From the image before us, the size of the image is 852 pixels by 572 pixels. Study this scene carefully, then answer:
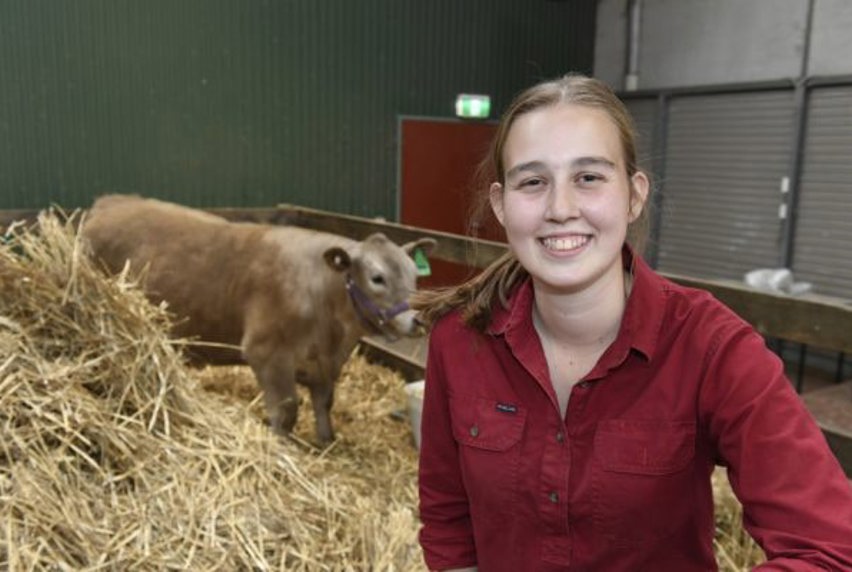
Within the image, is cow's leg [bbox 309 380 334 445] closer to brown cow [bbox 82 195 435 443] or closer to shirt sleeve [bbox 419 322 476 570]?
brown cow [bbox 82 195 435 443]

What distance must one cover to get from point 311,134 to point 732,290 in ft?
17.4

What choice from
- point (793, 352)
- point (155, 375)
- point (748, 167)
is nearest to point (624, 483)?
point (155, 375)

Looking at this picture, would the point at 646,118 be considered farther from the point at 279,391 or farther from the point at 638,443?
the point at 638,443

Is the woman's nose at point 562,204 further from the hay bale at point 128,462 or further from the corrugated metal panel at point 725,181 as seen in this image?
the corrugated metal panel at point 725,181

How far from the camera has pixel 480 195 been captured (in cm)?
164

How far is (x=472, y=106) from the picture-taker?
8.03m

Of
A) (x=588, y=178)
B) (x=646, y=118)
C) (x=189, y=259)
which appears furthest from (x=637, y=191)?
(x=646, y=118)

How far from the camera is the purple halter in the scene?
3.84 m

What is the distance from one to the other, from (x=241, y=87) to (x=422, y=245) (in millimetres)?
3532

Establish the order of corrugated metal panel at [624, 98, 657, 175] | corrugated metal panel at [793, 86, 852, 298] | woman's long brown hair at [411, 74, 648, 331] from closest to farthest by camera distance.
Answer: woman's long brown hair at [411, 74, 648, 331] < corrugated metal panel at [793, 86, 852, 298] < corrugated metal panel at [624, 98, 657, 175]

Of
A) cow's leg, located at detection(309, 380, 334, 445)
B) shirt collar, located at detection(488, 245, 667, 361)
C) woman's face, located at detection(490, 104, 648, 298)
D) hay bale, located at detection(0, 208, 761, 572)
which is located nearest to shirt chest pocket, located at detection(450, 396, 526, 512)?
shirt collar, located at detection(488, 245, 667, 361)

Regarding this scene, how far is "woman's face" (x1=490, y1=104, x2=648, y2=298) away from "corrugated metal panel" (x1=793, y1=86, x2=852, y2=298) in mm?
5927

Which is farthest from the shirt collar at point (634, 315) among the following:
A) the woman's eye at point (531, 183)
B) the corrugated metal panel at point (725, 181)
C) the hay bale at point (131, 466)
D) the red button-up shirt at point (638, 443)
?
the corrugated metal panel at point (725, 181)

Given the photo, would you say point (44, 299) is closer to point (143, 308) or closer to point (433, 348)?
point (143, 308)
